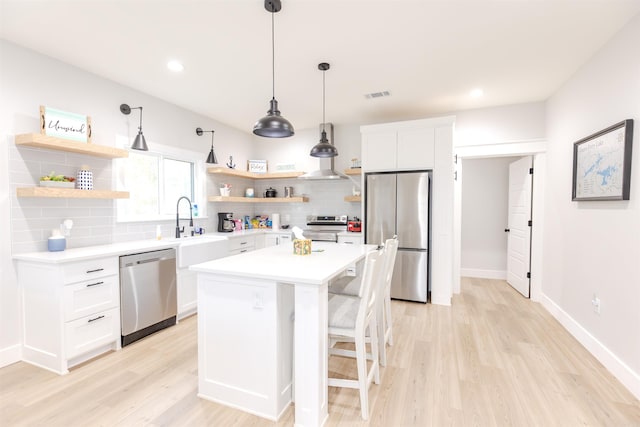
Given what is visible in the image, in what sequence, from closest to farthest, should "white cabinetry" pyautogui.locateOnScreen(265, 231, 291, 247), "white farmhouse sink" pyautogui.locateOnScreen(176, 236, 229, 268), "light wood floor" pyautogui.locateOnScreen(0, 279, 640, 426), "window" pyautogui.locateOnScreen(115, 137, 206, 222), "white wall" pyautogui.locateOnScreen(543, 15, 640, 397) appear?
"light wood floor" pyautogui.locateOnScreen(0, 279, 640, 426) < "white wall" pyautogui.locateOnScreen(543, 15, 640, 397) < "white farmhouse sink" pyautogui.locateOnScreen(176, 236, 229, 268) < "window" pyautogui.locateOnScreen(115, 137, 206, 222) < "white cabinetry" pyautogui.locateOnScreen(265, 231, 291, 247)

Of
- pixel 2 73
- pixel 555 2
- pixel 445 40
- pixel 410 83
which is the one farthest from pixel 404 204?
pixel 2 73

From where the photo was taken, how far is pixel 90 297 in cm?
254

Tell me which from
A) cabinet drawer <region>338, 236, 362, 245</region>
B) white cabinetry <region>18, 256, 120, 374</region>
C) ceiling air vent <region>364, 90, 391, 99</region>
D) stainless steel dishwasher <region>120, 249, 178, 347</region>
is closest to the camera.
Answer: white cabinetry <region>18, 256, 120, 374</region>

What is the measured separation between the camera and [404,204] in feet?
13.3

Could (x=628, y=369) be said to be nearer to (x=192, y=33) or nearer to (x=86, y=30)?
(x=192, y=33)

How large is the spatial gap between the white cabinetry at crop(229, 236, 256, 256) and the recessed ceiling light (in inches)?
85.6

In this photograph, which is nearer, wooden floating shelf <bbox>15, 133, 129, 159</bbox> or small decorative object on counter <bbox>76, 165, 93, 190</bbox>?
wooden floating shelf <bbox>15, 133, 129, 159</bbox>

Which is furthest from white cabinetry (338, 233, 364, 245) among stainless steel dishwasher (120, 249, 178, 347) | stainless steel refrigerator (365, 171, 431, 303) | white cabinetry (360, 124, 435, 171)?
stainless steel dishwasher (120, 249, 178, 347)

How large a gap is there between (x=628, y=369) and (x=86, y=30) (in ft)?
15.7

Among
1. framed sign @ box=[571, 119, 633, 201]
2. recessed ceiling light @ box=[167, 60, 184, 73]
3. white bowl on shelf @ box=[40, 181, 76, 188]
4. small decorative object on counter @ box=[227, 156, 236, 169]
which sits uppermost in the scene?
recessed ceiling light @ box=[167, 60, 184, 73]

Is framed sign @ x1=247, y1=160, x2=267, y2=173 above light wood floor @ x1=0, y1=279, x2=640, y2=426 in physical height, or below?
above

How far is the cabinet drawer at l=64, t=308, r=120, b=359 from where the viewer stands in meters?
2.42

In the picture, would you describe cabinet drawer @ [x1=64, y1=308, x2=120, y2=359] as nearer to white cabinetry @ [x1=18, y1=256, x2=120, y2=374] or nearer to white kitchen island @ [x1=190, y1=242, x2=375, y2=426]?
white cabinetry @ [x1=18, y1=256, x2=120, y2=374]

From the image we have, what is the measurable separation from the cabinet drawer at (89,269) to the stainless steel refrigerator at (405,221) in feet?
9.83
